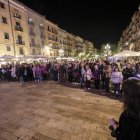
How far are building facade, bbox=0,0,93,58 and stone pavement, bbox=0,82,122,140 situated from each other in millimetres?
21070

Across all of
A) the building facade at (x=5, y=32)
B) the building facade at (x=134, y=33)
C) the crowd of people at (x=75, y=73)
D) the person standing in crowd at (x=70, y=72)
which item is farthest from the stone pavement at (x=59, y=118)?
the building facade at (x=134, y=33)

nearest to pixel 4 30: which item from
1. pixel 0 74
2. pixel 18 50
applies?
pixel 18 50

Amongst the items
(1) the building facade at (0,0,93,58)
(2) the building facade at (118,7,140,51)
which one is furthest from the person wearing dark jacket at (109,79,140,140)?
(2) the building facade at (118,7,140,51)

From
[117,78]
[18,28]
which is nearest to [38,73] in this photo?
[117,78]

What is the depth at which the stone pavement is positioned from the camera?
3.94m

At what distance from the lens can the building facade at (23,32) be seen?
25469mm

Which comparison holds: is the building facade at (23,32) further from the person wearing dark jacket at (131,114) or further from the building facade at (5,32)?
the person wearing dark jacket at (131,114)

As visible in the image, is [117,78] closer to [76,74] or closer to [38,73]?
[76,74]

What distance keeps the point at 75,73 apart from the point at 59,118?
19.4 feet

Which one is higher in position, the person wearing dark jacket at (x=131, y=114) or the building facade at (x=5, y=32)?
the building facade at (x=5, y=32)

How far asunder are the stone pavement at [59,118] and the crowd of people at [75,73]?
5.82 ft

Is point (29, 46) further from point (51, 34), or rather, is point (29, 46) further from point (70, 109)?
point (70, 109)

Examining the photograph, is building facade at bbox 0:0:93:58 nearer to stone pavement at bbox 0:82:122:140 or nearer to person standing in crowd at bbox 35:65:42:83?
person standing in crowd at bbox 35:65:42:83

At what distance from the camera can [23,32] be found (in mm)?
30516
